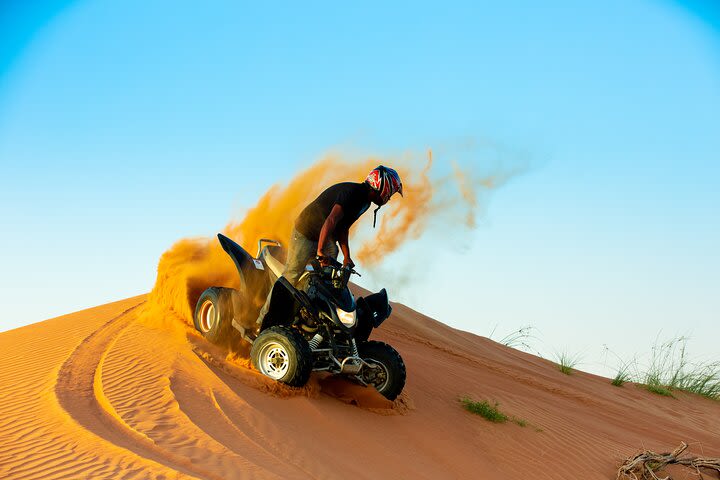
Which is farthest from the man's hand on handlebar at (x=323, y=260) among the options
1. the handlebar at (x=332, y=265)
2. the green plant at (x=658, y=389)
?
the green plant at (x=658, y=389)

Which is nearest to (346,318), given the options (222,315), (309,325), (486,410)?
(309,325)

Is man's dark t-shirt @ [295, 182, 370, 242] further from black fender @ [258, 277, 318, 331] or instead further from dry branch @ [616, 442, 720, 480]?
dry branch @ [616, 442, 720, 480]

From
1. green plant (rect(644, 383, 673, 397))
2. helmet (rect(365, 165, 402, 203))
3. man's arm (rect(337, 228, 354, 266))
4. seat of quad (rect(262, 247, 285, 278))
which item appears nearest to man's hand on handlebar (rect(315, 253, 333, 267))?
man's arm (rect(337, 228, 354, 266))

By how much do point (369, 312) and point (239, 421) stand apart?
197 centimetres

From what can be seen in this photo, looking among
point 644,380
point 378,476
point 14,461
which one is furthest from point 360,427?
point 644,380

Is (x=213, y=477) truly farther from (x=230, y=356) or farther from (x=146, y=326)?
(x=146, y=326)

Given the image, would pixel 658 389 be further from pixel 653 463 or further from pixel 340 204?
pixel 340 204

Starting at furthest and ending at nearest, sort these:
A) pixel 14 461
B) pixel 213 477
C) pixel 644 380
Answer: pixel 644 380 < pixel 14 461 < pixel 213 477

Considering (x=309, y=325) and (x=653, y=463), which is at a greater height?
(x=309, y=325)

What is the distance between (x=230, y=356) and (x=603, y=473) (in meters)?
4.76

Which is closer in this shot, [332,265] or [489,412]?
[332,265]

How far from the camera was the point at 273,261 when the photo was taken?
25.1 ft

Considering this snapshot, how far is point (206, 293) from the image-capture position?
317 inches

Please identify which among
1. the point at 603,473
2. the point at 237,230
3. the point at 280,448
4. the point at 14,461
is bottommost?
the point at 14,461
